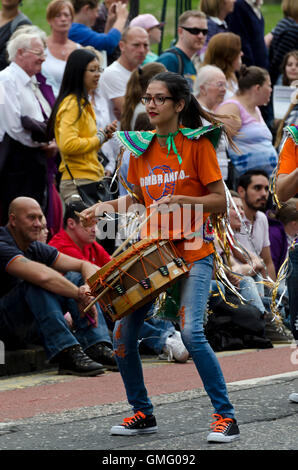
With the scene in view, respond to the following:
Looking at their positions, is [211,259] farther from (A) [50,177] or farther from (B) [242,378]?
(A) [50,177]

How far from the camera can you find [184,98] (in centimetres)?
556

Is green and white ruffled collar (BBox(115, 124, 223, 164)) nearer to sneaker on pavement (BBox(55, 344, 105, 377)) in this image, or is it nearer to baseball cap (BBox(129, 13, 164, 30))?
sneaker on pavement (BBox(55, 344, 105, 377))

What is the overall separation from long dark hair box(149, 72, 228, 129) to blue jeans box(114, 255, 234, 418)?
0.80 meters

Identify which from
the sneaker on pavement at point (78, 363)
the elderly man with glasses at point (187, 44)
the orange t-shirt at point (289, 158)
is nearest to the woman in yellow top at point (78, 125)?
the sneaker on pavement at point (78, 363)

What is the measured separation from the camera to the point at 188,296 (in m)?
5.31

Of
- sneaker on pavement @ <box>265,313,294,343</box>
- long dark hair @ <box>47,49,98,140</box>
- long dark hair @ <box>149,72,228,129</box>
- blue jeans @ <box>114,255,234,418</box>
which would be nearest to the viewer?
blue jeans @ <box>114,255,234,418</box>

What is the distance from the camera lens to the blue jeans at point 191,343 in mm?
5223

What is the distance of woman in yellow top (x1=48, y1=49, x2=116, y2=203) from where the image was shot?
28.8 ft

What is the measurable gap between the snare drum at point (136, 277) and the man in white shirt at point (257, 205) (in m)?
4.87

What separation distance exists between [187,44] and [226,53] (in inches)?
17.4

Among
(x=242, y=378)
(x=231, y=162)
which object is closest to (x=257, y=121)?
(x=231, y=162)

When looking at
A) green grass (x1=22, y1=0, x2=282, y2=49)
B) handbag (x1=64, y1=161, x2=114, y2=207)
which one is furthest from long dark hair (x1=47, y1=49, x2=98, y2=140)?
green grass (x1=22, y1=0, x2=282, y2=49)

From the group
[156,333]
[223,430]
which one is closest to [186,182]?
[223,430]

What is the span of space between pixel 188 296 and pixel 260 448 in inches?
34.9
